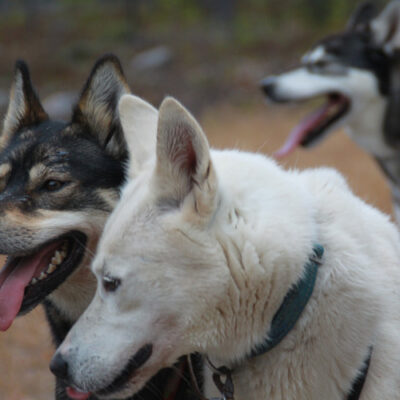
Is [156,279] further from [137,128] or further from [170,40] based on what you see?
[170,40]

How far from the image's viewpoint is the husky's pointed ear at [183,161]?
1812 mm

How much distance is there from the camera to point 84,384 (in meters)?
1.99

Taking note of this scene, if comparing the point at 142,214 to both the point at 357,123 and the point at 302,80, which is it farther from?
the point at 302,80

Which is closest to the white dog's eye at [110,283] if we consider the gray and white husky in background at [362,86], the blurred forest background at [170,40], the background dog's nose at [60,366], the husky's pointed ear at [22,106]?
the background dog's nose at [60,366]

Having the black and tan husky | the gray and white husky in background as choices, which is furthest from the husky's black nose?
the black and tan husky

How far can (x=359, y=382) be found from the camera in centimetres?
202

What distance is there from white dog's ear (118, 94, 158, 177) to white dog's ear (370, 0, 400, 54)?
3.13m

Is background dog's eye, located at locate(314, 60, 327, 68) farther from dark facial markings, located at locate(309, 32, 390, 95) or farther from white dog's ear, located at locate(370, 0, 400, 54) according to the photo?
white dog's ear, located at locate(370, 0, 400, 54)

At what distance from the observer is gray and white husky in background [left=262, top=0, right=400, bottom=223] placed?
16.3 ft

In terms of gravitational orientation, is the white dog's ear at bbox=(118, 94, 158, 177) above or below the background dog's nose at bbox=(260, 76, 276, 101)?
above

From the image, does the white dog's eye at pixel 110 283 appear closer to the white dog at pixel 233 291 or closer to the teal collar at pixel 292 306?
the white dog at pixel 233 291

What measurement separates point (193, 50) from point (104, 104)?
56.3ft

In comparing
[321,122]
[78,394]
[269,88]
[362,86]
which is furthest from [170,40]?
[78,394]

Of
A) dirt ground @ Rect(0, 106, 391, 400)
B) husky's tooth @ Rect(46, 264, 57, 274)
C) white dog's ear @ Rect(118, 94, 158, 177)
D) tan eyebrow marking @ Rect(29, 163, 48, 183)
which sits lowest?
dirt ground @ Rect(0, 106, 391, 400)
